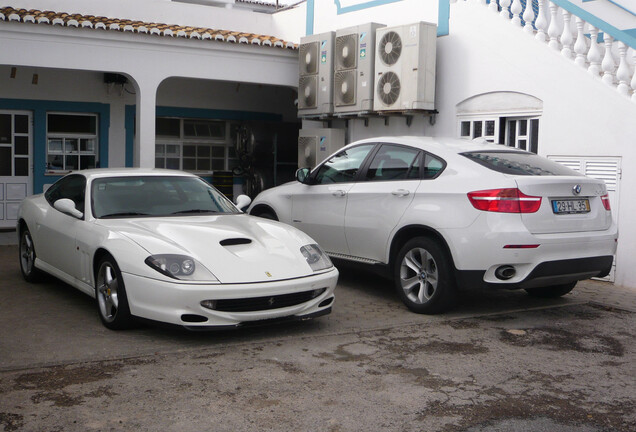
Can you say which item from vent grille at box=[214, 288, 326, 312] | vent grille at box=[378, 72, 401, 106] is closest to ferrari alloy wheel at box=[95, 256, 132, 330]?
vent grille at box=[214, 288, 326, 312]

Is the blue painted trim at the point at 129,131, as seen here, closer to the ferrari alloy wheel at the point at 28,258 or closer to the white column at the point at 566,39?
the ferrari alloy wheel at the point at 28,258

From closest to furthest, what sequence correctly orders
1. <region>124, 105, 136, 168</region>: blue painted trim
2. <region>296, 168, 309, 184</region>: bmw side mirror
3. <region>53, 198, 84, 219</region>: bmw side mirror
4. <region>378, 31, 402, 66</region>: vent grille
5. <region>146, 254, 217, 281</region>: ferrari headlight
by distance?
1. <region>146, 254, 217, 281</region>: ferrari headlight
2. <region>53, 198, 84, 219</region>: bmw side mirror
3. <region>296, 168, 309, 184</region>: bmw side mirror
4. <region>378, 31, 402, 66</region>: vent grille
5. <region>124, 105, 136, 168</region>: blue painted trim

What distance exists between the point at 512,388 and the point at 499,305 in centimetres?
276

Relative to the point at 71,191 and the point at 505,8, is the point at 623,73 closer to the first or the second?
the point at 505,8

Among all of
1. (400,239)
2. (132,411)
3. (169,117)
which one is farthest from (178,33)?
(132,411)

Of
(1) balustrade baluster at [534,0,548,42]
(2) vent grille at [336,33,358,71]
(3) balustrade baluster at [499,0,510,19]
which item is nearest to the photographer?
(1) balustrade baluster at [534,0,548,42]

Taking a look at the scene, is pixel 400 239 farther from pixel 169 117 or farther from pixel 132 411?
pixel 169 117

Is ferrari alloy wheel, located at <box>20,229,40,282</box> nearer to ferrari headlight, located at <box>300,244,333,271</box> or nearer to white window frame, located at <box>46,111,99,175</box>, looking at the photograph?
ferrari headlight, located at <box>300,244,333,271</box>

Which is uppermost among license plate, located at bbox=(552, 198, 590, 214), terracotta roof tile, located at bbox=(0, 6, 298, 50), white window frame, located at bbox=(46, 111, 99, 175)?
terracotta roof tile, located at bbox=(0, 6, 298, 50)

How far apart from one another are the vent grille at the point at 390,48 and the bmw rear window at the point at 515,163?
483 cm

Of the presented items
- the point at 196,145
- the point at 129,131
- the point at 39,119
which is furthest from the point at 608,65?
the point at 39,119

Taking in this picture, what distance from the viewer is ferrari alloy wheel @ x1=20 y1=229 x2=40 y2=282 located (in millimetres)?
7911

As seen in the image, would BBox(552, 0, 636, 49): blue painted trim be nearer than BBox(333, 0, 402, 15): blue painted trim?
Yes

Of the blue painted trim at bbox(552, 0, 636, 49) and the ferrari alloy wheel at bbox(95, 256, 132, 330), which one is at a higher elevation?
the blue painted trim at bbox(552, 0, 636, 49)
